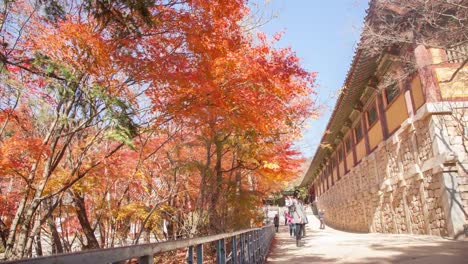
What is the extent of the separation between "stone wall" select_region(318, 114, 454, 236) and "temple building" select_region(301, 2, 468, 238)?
33 millimetres

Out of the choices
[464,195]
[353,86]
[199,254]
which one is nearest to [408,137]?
[464,195]

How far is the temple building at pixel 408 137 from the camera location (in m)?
11.1

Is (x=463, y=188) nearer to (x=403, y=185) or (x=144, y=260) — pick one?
(x=403, y=185)

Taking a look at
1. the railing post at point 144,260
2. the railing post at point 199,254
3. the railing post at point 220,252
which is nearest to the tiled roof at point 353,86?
the railing post at point 220,252

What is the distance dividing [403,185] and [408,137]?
209 centimetres

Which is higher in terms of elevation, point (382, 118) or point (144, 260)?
point (382, 118)

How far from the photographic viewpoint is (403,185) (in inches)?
567

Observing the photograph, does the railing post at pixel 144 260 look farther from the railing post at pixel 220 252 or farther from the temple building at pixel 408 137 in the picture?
the temple building at pixel 408 137

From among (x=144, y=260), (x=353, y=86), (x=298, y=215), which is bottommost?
(x=144, y=260)

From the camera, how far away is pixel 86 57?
22.8 ft

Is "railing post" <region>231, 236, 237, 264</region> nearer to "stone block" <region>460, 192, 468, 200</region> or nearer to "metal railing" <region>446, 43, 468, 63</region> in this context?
"stone block" <region>460, 192, 468, 200</region>

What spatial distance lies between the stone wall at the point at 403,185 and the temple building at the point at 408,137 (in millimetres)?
33

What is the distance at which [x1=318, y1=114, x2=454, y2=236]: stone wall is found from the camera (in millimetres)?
11781

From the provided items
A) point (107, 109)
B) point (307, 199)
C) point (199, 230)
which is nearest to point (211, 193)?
point (199, 230)
